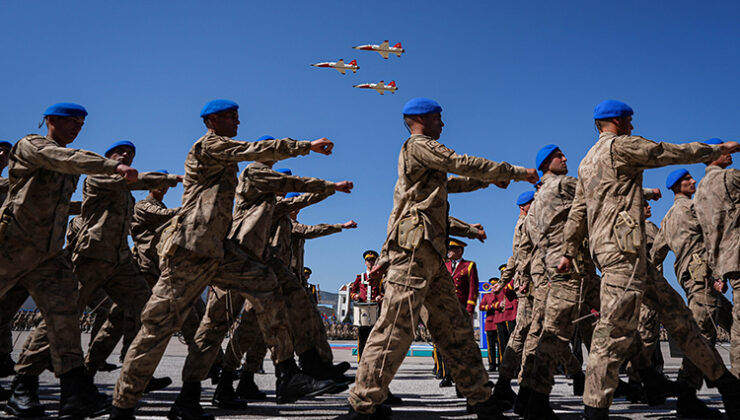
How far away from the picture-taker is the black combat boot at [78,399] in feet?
15.6

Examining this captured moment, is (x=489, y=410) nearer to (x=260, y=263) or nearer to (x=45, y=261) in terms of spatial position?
(x=260, y=263)

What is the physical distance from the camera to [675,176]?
7691mm

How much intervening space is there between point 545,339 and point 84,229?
484 cm

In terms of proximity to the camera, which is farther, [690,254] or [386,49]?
[386,49]

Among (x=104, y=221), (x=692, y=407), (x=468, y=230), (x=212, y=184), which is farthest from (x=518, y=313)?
(x=104, y=221)

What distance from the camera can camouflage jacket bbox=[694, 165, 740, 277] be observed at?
6004mm

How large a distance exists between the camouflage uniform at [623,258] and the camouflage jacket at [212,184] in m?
2.39

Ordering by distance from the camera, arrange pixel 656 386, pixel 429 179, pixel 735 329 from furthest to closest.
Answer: pixel 735 329 < pixel 656 386 < pixel 429 179

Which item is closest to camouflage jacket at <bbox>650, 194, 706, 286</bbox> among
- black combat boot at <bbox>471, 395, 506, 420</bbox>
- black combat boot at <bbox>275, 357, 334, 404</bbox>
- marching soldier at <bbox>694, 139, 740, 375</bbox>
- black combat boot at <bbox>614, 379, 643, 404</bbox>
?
marching soldier at <bbox>694, 139, 740, 375</bbox>

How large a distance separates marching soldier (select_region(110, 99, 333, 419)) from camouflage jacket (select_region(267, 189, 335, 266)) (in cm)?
177

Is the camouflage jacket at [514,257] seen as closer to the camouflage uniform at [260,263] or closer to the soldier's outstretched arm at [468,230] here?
the soldier's outstretched arm at [468,230]

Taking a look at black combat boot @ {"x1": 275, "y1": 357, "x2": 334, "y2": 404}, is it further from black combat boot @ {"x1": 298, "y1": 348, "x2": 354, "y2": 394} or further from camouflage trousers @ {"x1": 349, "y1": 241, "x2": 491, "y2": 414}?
camouflage trousers @ {"x1": 349, "y1": 241, "x2": 491, "y2": 414}

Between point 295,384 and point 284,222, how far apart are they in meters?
2.74

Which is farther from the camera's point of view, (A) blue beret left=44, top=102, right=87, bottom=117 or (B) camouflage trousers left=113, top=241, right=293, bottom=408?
(A) blue beret left=44, top=102, right=87, bottom=117
